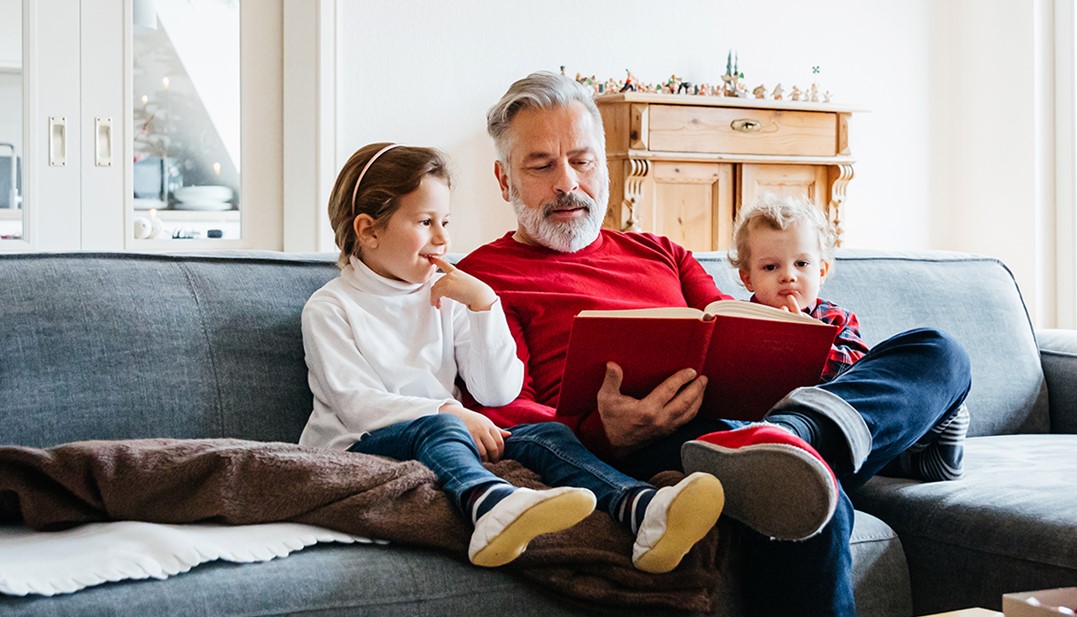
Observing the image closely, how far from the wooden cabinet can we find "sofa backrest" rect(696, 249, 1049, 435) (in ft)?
5.47

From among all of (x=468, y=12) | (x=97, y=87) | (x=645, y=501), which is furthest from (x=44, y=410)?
(x=468, y=12)

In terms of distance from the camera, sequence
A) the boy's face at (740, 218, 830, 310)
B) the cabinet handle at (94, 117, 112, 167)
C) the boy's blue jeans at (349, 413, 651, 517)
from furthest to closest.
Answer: the cabinet handle at (94, 117, 112, 167) → the boy's face at (740, 218, 830, 310) → the boy's blue jeans at (349, 413, 651, 517)

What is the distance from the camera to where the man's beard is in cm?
212

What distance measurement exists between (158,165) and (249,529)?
9.25 ft

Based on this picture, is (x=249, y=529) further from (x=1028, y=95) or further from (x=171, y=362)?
(x=1028, y=95)

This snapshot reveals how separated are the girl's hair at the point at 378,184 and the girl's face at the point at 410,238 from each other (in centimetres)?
1

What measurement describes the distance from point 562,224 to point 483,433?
0.53 meters

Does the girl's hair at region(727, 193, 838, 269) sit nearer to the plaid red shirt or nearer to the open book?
the plaid red shirt

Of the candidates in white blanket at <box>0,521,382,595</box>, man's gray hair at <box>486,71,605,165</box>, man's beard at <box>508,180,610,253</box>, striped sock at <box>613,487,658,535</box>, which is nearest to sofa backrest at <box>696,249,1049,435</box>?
man's beard at <box>508,180,610,253</box>

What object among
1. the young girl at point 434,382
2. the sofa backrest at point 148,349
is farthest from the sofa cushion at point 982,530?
the sofa backrest at point 148,349

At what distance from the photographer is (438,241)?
6.38ft

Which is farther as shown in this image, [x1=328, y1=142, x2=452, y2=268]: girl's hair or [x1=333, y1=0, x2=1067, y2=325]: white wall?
[x1=333, y1=0, x2=1067, y2=325]: white wall

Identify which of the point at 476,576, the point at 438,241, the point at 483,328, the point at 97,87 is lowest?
the point at 476,576

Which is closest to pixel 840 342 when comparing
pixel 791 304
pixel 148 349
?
pixel 791 304
